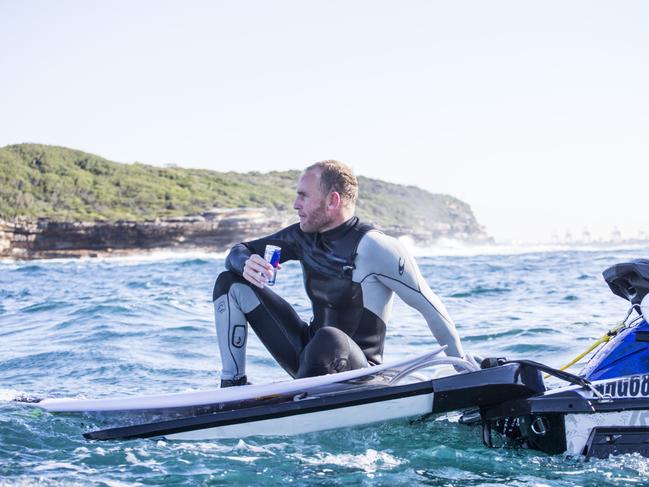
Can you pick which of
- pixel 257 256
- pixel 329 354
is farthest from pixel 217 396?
pixel 257 256

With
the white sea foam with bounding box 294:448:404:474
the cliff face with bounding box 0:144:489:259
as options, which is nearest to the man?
the white sea foam with bounding box 294:448:404:474

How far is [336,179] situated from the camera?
14.9 ft

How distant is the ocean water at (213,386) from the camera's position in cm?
377

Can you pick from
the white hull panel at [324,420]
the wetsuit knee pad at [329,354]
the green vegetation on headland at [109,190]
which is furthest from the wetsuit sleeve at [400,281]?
the green vegetation on headland at [109,190]

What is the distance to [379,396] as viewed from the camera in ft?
12.8

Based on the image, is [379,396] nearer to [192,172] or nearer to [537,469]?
[537,469]

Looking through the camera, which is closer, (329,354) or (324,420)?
(324,420)

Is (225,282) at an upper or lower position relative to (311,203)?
lower

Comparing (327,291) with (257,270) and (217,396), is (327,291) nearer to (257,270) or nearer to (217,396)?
(257,270)

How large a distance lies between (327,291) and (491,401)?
3.91 ft

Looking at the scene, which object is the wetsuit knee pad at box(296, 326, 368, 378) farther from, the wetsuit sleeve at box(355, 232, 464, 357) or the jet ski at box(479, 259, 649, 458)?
the jet ski at box(479, 259, 649, 458)

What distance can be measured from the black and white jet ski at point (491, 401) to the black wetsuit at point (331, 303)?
0.66ft

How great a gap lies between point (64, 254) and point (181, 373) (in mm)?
70586

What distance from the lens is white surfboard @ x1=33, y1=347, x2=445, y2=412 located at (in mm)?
4070
